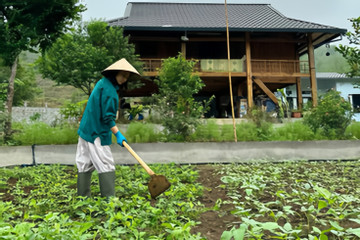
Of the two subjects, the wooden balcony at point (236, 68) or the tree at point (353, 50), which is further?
the wooden balcony at point (236, 68)

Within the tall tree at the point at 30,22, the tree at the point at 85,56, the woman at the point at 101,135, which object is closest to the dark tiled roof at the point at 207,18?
the tree at the point at 85,56

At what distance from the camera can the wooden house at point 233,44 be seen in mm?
13812

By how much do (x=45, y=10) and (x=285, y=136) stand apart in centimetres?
639

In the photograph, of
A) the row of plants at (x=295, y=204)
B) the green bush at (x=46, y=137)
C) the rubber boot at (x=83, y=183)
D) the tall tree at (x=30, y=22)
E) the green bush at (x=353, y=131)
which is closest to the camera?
the row of plants at (x=295, y=204)

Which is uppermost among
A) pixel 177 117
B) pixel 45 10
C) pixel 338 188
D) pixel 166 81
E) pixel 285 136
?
pixel 45 10

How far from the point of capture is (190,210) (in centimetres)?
279

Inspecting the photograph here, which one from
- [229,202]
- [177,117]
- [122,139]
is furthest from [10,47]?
[229,202]

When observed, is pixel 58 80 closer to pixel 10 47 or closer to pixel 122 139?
pixel 10 47

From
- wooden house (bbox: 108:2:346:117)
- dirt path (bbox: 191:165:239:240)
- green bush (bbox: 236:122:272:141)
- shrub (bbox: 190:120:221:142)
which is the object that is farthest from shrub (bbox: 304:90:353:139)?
wooden house (bbox: 108:2:346:117)

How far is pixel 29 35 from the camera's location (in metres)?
6.09

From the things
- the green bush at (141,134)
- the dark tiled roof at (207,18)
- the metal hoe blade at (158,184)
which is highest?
the dark tiled roof at (207,18)

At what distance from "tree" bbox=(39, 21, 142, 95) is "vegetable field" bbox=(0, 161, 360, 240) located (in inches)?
242

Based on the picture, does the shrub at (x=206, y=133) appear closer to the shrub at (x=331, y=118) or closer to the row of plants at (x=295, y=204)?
the row of plants at (x=295, y=204)

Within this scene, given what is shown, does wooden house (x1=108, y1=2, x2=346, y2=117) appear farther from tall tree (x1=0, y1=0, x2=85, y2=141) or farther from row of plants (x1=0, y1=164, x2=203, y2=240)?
row of plants (x1=0, y1=164, x2=203, y2=240)
